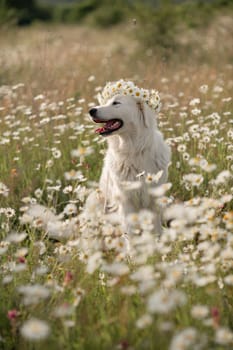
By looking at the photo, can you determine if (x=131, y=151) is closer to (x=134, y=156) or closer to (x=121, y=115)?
(x=134, y=156)

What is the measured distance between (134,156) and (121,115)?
41 centimetres

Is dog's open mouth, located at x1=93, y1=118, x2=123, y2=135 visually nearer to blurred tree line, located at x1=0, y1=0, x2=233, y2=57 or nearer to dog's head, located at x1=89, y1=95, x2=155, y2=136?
dog's head, located at x1=89, y1=95, x2=155, y2=136

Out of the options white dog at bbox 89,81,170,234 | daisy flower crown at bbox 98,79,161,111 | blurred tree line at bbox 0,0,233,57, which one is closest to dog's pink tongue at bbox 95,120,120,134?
white dog at bbox 89,81,170,234

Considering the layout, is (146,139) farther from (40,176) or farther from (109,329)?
(109,329)

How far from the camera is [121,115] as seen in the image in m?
3.98

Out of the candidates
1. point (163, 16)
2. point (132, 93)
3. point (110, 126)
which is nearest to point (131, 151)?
point (110, 126)

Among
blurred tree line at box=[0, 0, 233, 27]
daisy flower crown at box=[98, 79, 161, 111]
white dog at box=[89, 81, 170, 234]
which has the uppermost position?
daisy flower crown at box=[98, 79, 161, 111]

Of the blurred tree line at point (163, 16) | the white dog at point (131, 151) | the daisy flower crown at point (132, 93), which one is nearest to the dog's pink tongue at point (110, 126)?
the white dog at point (131, 151)

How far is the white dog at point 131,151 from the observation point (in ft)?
13.2

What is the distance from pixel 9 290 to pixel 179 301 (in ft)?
3.79

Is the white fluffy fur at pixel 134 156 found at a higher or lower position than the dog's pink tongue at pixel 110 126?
lower

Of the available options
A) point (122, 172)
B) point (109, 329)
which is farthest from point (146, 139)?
point (109, 329)

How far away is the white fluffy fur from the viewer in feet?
13.4

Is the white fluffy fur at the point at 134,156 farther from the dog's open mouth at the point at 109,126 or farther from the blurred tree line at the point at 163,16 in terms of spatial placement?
the blurred tree line at the point at 163,16
